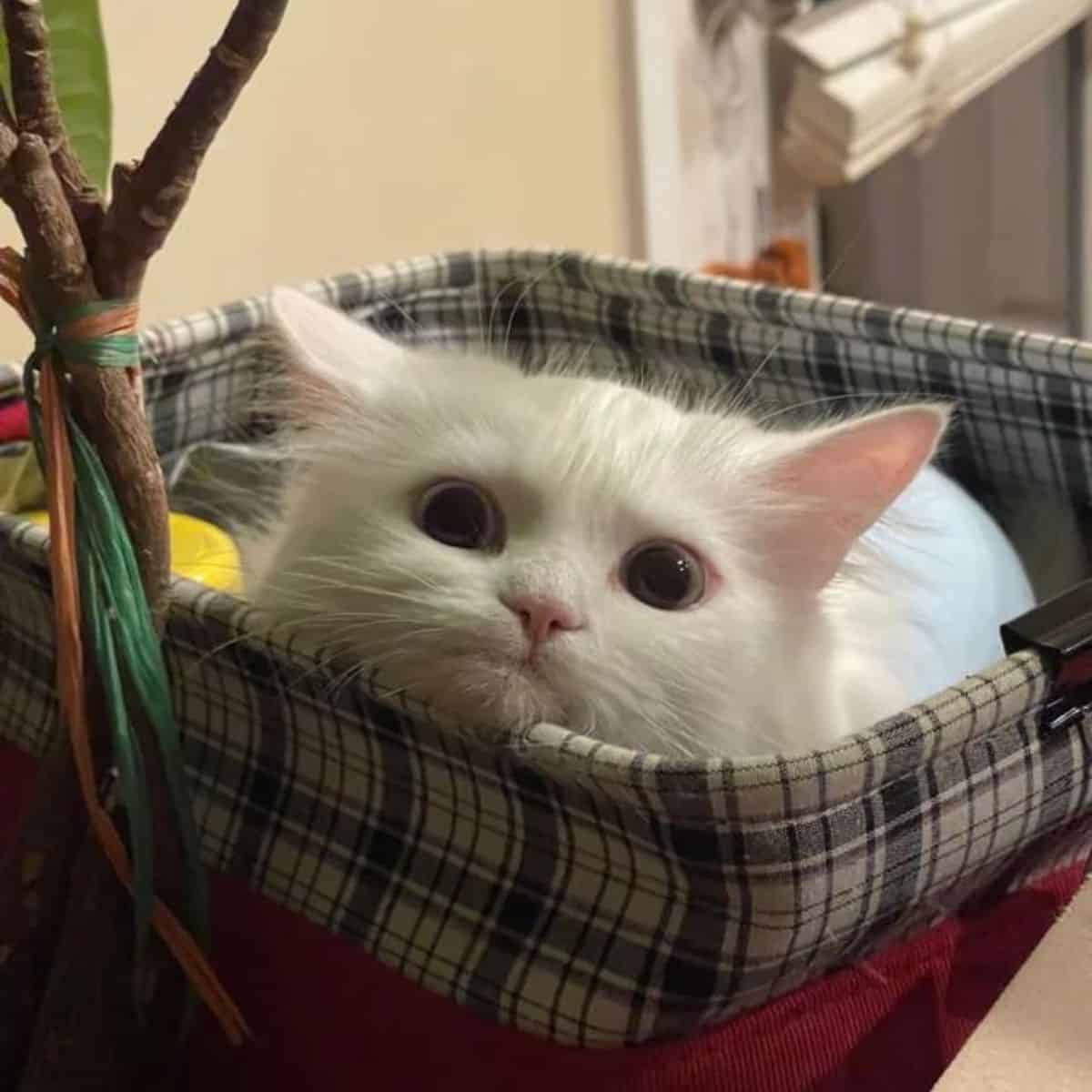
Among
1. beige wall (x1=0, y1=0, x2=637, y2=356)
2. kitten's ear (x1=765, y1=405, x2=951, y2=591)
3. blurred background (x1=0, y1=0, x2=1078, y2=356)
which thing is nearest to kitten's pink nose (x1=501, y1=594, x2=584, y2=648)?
kitten's ear (x1=765, y1=405, x2=951, y2=591)

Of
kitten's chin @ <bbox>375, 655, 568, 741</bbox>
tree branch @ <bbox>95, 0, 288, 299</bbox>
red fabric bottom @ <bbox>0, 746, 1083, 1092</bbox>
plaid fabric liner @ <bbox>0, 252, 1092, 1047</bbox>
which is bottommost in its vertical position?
red fabric bottom @ <bbox>0, 746, 1083, 1092</bbox>

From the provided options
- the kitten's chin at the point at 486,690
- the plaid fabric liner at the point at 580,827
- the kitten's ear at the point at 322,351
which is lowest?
the plaid fabric liner at the point at 580,827

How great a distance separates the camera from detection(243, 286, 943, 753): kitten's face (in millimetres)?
521

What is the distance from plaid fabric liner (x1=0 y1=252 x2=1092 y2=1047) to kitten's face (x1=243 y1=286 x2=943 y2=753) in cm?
3

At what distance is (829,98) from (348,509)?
1.22 m

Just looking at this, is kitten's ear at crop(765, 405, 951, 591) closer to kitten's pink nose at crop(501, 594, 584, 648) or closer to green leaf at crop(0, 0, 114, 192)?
Answer: kitten's pink nose at crop(501, 594, 584, 648)

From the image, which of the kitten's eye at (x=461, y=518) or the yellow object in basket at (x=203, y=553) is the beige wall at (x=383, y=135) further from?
the kitten's eye at (x=461, y=518)

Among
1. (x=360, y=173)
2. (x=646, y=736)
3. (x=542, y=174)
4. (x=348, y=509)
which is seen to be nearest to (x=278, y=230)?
(x=360, y=173)

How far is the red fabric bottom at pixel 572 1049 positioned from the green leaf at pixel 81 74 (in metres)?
0.29

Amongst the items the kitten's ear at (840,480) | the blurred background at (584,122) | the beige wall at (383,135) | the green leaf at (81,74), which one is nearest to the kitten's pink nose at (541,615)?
the kitten's ear at (840,480)

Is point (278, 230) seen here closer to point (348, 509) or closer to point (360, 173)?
point (360, 173)

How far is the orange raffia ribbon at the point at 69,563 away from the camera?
50 centimetres

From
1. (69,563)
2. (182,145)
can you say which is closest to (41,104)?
(182,145)

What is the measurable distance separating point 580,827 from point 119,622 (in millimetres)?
176
